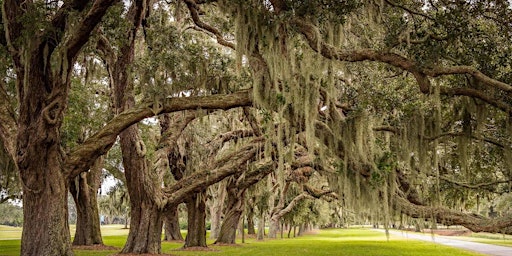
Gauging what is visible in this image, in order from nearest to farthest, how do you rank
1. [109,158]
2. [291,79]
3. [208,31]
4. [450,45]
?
[450,45] < [291,79] < [208,31] < [109,158]

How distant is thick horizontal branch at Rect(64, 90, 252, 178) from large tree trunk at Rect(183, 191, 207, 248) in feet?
28.2

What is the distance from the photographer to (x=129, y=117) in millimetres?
8414

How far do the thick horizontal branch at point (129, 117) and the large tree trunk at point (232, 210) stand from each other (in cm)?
978

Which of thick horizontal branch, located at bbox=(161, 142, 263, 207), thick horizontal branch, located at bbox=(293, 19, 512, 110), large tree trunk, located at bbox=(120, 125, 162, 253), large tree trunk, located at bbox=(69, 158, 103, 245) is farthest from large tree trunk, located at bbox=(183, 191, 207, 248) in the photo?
thick horizontal branch, located at bbox=(293, 19, 512, 110)

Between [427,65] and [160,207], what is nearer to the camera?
[427,65]

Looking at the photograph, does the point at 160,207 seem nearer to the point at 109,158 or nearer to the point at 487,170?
the point at 109,158

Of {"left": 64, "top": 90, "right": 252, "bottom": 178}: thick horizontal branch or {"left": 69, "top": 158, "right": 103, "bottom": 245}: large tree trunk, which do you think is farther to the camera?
{"left": 69, "top": 158, "right": 103, "bottom": 245}: large tree trunk

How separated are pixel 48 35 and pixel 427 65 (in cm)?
647

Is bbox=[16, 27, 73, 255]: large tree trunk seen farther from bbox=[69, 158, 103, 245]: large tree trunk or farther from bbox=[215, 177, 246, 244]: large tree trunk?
bbox=[215, 177, 246, 244]: large tree trunk

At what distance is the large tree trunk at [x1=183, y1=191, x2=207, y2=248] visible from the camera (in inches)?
668

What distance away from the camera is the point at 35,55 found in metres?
8.05

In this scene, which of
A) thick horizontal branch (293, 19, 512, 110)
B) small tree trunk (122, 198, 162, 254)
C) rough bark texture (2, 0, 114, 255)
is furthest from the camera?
small tree trunk (122, 198, 162, 254)

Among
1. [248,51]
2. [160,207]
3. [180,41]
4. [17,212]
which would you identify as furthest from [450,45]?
[17,212]

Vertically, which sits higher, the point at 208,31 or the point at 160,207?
the point at 208,31
